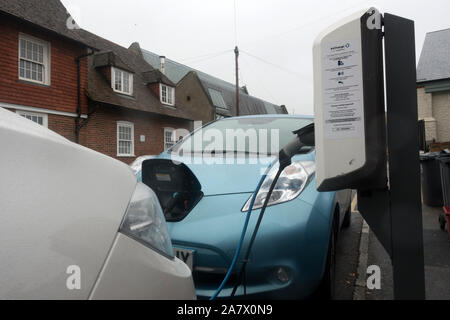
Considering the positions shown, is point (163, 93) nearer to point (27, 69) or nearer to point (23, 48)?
point (27, 69)

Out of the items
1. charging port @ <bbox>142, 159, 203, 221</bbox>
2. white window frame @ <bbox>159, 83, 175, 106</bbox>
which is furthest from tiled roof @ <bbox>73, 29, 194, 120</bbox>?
charging port @ <bbox>142, 159, 203, 221</bbox>

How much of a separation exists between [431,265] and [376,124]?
2753 millimetres

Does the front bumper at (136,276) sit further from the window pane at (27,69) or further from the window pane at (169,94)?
the window pane at (169,94)

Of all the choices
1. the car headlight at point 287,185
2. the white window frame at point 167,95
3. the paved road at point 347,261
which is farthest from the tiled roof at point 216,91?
the car headlight at point 287,185

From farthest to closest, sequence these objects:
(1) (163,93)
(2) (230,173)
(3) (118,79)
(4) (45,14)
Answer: (1) (163,93)
(3) (118,79)
(4) (45,14)
(2) (230,173)

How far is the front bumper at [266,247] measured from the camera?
176 centimetres

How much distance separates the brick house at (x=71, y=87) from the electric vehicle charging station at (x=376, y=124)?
467 inches

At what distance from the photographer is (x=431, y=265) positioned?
2.96 meters

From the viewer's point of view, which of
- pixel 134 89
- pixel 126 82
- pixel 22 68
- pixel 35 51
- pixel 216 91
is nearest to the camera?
pixel 22 68

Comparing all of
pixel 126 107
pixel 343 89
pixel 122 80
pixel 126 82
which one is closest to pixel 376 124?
pixel 343 89

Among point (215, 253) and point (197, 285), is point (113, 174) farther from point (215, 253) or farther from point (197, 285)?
point (197, 285)

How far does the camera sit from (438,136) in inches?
555

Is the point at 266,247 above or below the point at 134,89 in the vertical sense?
below
